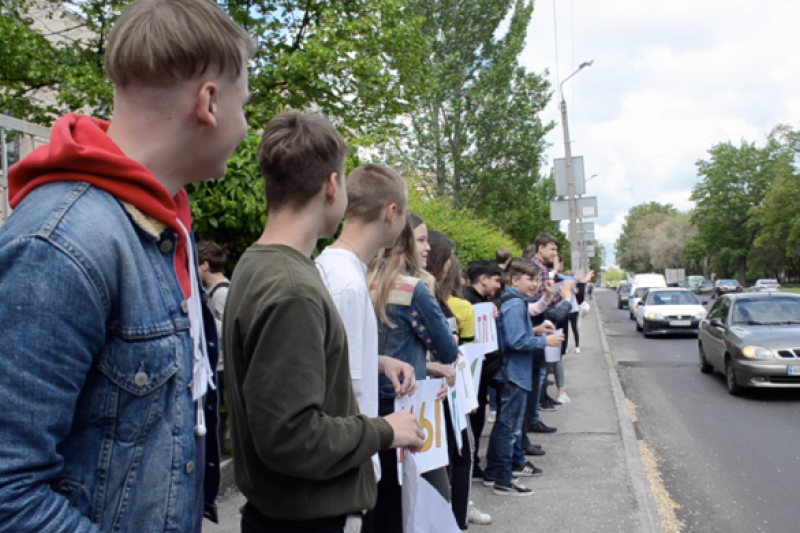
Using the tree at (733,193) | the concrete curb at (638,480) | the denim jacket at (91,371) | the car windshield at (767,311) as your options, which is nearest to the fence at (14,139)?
the denim jacket at (91,371)

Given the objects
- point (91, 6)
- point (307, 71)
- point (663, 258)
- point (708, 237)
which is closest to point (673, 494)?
point (307, 71)

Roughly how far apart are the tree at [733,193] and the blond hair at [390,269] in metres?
84.0

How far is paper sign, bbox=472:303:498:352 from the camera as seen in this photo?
5.18 m

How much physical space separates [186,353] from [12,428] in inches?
13.2

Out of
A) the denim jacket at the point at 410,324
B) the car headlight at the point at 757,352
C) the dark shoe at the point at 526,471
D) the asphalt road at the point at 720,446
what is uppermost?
the denim jacket at the point at 410,324

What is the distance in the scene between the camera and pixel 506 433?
5.26 meters

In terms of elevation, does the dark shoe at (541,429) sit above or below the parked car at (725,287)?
above

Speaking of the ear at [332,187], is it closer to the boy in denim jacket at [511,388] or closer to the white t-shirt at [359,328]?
the white t-shirt at [359,328]

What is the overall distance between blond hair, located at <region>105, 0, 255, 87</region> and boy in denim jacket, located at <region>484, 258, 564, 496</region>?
14.6ft

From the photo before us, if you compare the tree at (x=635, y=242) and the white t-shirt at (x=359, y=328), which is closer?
the white t-shirt at (x=359, y=328)

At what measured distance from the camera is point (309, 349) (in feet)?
5.21

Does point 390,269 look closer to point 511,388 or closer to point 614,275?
point 511,388

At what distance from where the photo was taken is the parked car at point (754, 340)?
945cm

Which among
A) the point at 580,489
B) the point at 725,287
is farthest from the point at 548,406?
the point at 725,287
